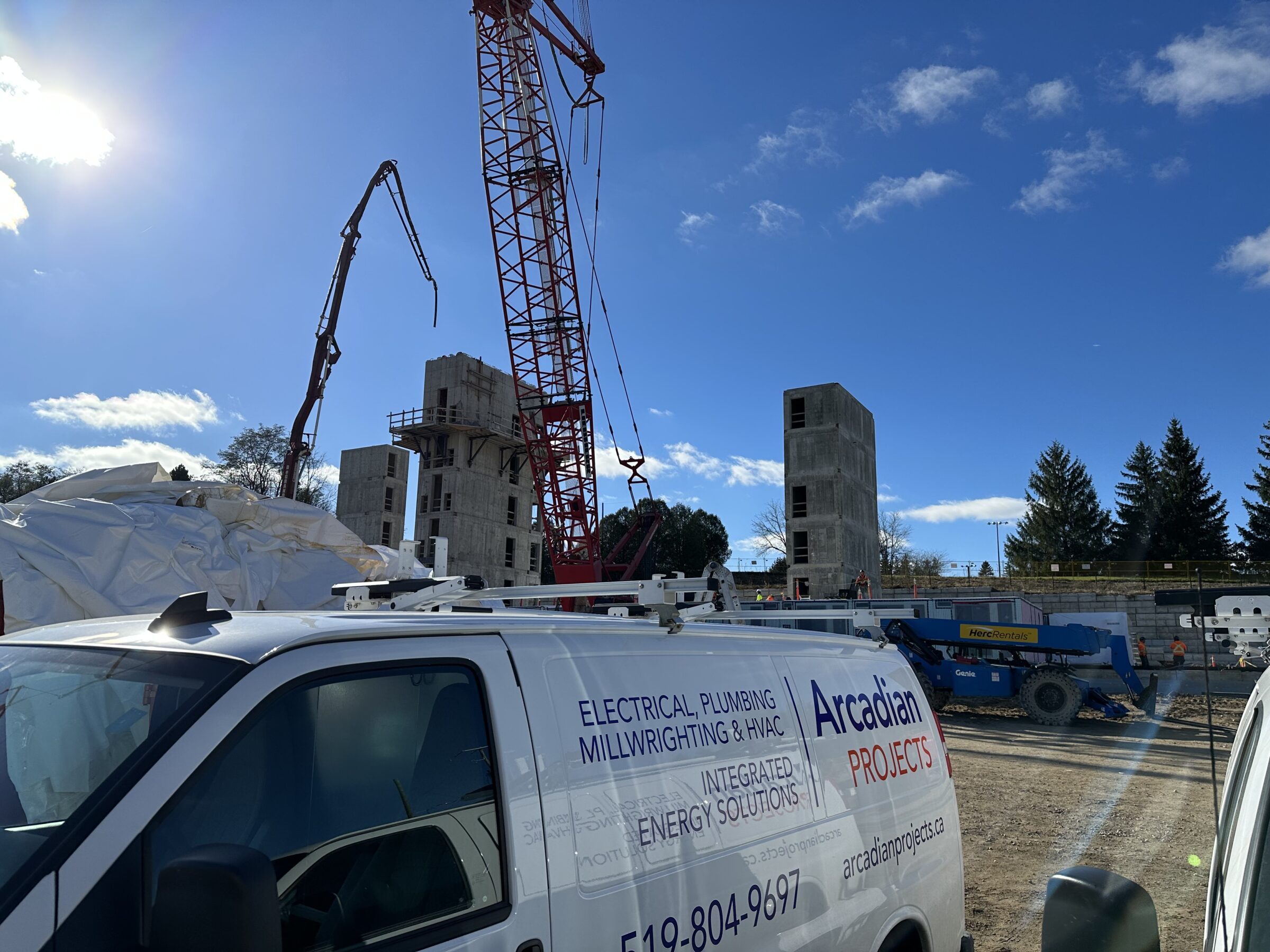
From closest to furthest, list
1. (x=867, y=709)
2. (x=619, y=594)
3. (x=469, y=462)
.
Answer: (x=619, y=594)
(x=867, y=709)
(x=469, y=462)

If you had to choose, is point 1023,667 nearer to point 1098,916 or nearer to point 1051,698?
point 1051,698

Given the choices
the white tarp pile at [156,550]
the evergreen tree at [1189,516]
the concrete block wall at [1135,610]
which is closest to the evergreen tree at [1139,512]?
the evergreen tree at [1189,516]

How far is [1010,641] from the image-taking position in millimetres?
17547

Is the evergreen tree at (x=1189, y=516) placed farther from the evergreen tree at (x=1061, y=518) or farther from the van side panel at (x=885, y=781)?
the van side panel at (x=885, y=781)

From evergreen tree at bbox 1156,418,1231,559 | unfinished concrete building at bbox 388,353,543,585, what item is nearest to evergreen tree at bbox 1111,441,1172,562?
evergreen tree at bbox 1156,418,1231,559

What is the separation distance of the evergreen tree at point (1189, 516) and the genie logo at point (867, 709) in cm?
6961

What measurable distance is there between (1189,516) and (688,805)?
73.2 meters

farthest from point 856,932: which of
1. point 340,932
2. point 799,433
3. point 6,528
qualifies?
point 799,433

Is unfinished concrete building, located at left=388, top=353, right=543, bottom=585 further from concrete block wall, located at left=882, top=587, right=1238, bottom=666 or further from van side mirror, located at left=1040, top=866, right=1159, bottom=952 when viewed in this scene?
van side mirror, located at left=1040, top=866, right=1159, bottom=952

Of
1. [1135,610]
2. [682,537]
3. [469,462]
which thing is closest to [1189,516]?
[1135,610]

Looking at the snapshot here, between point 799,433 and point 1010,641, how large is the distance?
82.1ft

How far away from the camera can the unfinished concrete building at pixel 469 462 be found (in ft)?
166

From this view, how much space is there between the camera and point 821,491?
40.8 metres

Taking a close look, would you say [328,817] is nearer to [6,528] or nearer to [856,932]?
[856,932]
